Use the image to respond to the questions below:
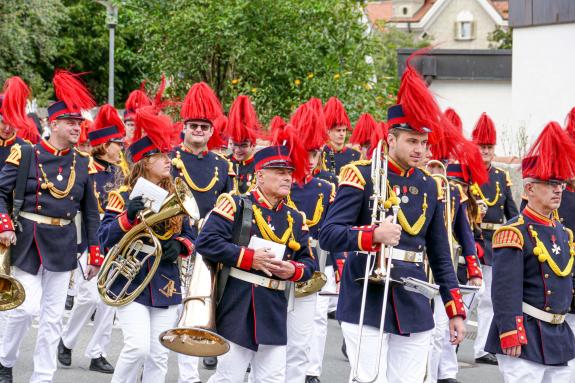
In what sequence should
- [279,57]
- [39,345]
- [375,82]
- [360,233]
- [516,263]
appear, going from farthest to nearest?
1. [375,82]
2. [279,57]
3. [39,345]
4. [516,263]
5. [360,233]

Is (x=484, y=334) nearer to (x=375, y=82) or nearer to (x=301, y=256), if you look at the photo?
(x=301, y=256)

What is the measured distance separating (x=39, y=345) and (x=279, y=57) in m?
12.0

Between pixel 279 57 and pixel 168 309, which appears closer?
pixel 168 309

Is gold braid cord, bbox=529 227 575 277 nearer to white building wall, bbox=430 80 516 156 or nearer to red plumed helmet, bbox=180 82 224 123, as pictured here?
red plumed helmet, bbox=180 82 224 123

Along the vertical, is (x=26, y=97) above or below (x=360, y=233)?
above

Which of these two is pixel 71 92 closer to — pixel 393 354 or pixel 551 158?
pixel 393 354

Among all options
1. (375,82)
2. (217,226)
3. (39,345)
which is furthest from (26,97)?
(375,82)

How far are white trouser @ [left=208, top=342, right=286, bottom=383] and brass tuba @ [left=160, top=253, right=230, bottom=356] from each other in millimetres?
160

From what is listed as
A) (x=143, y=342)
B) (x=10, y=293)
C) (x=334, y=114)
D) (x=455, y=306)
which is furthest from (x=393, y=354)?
(x=334, y=114)

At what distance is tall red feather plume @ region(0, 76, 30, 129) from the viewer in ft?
33.1

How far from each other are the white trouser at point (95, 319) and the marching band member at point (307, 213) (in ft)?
6.04

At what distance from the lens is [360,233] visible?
6.90m

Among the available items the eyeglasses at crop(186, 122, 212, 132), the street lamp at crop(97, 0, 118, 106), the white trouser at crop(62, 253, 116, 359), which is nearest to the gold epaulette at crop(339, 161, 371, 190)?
the eyeglasses at crop(186, 122, 212, 132)

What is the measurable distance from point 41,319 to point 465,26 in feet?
315
